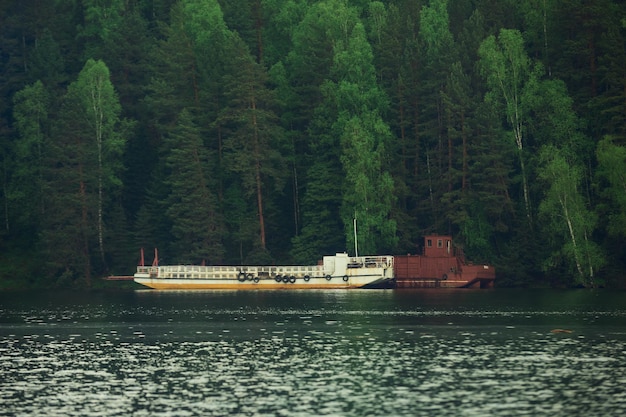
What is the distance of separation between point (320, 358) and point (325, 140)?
7560 centimetres

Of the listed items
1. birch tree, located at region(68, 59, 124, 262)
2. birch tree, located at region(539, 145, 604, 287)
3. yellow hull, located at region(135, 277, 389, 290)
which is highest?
birch tree, located at region(68, 59, 124, 262)

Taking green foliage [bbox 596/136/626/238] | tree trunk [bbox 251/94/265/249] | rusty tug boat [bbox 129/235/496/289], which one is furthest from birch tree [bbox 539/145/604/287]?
tree trunk [bbox 251/94/265/249]

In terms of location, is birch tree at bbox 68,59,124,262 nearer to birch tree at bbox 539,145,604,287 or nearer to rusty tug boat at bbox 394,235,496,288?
rusty tug boat at bbox 394,235,496,288

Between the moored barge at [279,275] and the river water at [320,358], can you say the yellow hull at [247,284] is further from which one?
the river water at [320,358]

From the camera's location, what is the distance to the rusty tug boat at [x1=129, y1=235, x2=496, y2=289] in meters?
132

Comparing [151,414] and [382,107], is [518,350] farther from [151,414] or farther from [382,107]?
[382,107]

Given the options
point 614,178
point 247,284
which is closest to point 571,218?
point 614,178

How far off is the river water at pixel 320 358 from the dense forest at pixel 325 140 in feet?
75.9

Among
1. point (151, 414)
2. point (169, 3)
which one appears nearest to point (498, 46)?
point (169, 3)

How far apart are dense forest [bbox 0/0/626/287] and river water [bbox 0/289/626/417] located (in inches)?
911

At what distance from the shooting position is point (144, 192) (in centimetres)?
15762

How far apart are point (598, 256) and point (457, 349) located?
54.0m

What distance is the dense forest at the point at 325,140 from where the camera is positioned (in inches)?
5118

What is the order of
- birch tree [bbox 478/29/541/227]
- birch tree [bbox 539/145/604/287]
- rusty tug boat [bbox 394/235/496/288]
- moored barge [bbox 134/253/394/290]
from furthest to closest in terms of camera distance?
moored barge [bbox 134/253/394/290]
birch tree [bbox 478/29/541/227]
rusty tug boat [bbox 394/235/496/288]
birch tree [bbox 539/145/604/287]
